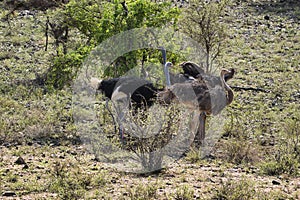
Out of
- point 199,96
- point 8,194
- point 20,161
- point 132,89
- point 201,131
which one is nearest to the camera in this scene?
point 8,194

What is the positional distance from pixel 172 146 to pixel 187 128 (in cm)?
119

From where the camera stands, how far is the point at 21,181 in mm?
7758

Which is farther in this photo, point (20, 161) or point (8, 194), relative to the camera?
point (20, 161)

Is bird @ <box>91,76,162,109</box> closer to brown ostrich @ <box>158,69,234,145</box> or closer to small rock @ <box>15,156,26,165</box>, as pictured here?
brown ostrich @ <box>158,69,234,145</box>

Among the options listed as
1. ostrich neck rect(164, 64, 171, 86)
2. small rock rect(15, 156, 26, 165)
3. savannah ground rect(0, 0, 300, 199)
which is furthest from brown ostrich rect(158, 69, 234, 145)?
small rock rect(15, 156, 26, 165)

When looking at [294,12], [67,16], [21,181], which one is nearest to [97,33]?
[67,16]

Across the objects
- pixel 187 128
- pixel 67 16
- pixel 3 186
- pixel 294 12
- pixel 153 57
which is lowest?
pixel 3 186

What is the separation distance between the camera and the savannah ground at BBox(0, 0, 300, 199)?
23.9ft

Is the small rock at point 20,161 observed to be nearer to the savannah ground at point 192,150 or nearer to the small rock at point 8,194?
the savannah ground at point 192,150

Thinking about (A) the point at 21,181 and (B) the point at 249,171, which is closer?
(A) the point at 21,181

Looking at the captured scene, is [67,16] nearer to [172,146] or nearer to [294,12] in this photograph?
[172,146]

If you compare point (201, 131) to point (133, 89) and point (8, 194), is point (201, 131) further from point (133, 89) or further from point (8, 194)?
point (8, 194)

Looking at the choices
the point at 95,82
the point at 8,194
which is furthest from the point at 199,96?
the point at 8,194

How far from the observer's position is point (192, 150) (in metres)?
9.15
